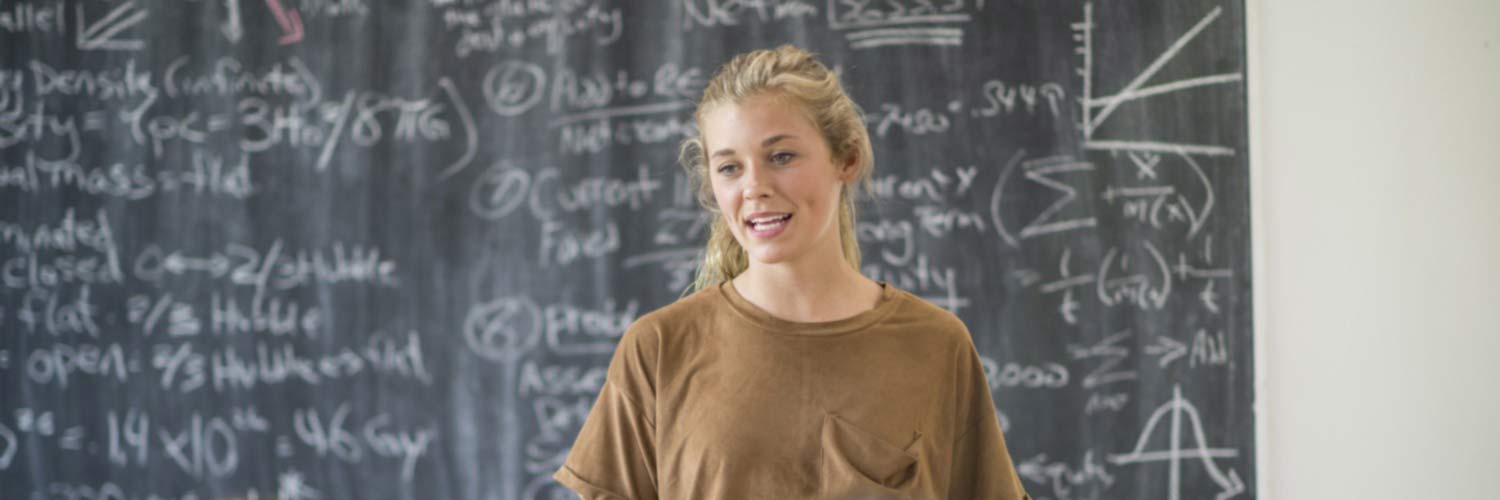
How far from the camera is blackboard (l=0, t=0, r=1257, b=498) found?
6.94 ft

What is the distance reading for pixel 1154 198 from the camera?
6.93ft

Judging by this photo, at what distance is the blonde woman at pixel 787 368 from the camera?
3.03ft

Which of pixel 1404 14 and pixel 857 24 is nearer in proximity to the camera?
pixel 1404 14

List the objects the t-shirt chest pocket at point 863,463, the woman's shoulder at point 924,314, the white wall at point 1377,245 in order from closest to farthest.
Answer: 1. the t-shirt chest pocket at point 863,463
2. the woman's shoulder at point 924,314
3. the white wall at point 1377,245

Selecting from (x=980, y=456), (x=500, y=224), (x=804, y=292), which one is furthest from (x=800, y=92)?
(x=500, y=224)

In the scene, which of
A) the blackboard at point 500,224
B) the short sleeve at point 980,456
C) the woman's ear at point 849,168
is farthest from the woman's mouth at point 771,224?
the blackboard at point 500,224

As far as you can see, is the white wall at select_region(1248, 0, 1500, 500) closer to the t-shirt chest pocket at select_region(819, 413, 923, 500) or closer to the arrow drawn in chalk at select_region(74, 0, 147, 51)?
the t-shirt chest pocket at select_region(819, 413, 923, 500)

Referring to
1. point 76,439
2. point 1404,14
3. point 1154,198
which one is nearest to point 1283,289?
point 1154,198

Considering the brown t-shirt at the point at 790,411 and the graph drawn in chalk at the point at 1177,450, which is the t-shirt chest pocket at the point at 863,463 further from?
the graph drawn in chalk at the point at 1177,450

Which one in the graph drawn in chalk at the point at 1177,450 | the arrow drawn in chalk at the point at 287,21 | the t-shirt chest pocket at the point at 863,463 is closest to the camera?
the t-shirt chest pocket at the point at 863,463

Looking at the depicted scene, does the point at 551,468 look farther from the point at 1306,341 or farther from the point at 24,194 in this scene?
the point at 1306,341

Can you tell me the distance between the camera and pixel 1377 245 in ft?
6.65

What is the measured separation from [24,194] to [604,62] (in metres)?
1.35

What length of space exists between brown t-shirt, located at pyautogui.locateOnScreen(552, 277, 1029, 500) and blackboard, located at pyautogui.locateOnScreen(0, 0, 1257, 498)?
1164mm
